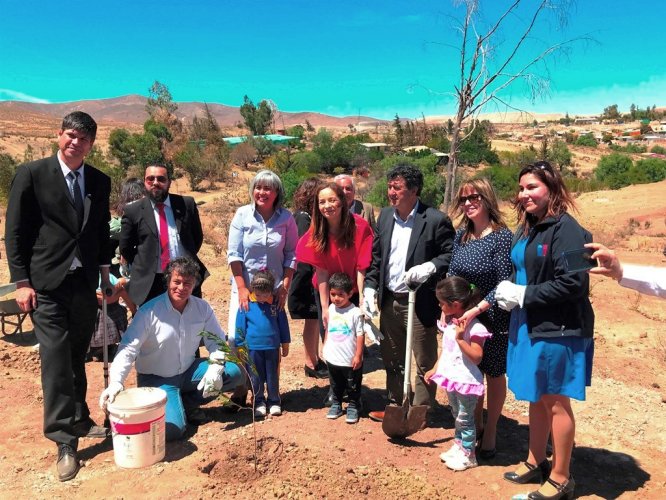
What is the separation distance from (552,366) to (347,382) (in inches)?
59.5

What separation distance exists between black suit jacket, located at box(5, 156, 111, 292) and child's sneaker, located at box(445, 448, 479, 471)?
250 cm

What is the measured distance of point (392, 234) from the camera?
11.6 feet

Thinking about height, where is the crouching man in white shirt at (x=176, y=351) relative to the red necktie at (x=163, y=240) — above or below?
below

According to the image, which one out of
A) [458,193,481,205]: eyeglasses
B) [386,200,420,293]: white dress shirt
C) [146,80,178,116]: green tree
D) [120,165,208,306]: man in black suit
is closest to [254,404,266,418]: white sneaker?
[120,165,208,306]: man in black suit

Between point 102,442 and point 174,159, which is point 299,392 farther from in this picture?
point 174,159

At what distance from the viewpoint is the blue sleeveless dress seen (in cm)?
259

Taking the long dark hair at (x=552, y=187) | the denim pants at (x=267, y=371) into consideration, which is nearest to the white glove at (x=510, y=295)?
the long dark hair at (x=552, y=187)

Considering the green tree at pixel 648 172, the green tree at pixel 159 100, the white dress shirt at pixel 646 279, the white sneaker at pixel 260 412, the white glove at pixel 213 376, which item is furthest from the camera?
the green tree at pixel 159 100

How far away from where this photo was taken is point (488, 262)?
3.01m

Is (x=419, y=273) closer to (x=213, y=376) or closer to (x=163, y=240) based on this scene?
(x=213, y=376)

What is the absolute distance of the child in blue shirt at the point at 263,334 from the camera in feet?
12.1

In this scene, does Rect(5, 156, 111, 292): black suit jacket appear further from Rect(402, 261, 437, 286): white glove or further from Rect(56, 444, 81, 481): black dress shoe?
Rect(402, 261, 437, 286): white glove

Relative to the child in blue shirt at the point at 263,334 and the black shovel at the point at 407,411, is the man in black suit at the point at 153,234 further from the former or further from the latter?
the black shovel at the point at 407,411

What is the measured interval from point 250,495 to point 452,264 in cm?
172
